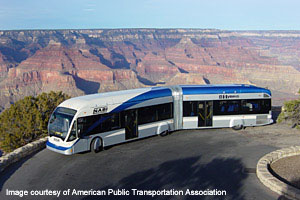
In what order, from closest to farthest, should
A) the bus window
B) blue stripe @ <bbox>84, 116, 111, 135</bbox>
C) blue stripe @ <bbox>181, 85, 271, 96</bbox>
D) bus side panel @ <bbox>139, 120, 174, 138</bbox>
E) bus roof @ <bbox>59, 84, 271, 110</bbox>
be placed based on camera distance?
blue stripe @ <bbox>84, 116, 111, 135</bbox>
bus roof @ <bbox>59, 84, 271, 110</bbox>
bus side panel @ <bbox>139, 120, 174, 138</bbox>
the bus window
blue stripe @ <bbox>181, 85, 271, 96</bbox>

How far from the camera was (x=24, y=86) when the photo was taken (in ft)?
525

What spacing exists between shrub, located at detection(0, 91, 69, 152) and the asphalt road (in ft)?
31.8

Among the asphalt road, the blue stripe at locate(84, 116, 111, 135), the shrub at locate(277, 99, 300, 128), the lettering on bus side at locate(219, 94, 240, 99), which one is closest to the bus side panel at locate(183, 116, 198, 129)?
the asphalt road

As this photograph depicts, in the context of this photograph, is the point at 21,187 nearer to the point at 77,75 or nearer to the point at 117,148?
the point at 117,148

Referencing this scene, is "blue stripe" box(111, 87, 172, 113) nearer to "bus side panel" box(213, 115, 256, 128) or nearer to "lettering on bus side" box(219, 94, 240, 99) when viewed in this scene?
"lettering on bus side" box(219, 94, 240, 99)

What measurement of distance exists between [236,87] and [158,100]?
5417mm

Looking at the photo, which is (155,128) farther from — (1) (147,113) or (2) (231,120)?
(2) (231,120)

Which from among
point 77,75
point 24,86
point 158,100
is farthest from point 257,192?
point 77,75

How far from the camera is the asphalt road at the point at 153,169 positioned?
38.1 feet

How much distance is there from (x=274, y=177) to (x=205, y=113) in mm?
8045

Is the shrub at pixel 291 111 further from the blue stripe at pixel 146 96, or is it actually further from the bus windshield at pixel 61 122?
the bus windshield at pixel 61 122

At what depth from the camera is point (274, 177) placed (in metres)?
11.7

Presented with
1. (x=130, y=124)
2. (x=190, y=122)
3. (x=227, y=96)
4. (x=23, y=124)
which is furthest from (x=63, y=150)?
(x=23, y=124)

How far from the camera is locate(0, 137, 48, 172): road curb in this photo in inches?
555
